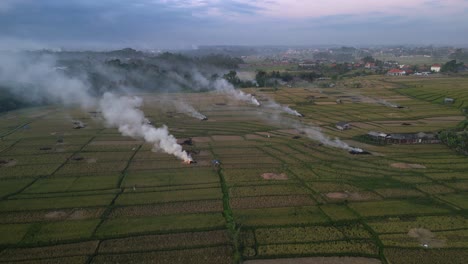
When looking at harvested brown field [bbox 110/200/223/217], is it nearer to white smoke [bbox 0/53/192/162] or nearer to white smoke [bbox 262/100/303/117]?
white smoke [bbox 0/53/192/162]

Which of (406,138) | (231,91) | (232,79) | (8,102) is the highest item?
(232,79)

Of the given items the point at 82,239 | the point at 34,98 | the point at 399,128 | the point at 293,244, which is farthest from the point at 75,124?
the point at 399,128

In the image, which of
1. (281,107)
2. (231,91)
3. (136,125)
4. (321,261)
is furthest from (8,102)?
(321,261)

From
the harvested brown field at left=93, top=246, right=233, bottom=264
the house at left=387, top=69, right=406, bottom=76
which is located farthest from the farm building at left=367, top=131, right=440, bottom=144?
the house at left=387, top=69, right=406, bottom=76

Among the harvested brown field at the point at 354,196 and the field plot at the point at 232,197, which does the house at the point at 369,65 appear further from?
the harvested brown field at the point at 354,196

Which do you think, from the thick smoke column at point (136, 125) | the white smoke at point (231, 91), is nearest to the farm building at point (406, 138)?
the thick smoke column at point (136, 125)

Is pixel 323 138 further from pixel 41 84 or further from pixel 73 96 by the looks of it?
pixel 41 84
